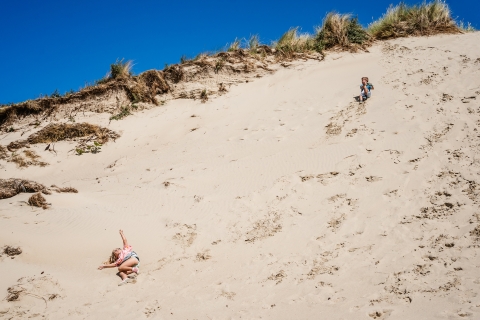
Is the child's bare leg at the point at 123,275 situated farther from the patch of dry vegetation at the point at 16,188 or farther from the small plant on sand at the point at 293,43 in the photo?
the small plant on sand at the point at 293,43

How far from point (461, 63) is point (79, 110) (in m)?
11.1

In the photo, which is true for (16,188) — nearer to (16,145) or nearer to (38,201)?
(38,201)

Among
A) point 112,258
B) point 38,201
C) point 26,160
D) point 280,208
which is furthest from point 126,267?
point 26,160

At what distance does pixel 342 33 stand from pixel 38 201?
406 inches

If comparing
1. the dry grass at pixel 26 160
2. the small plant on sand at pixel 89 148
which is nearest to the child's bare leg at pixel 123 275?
the small plant on sand at pixel 89 148

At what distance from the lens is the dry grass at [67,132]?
9.95 m

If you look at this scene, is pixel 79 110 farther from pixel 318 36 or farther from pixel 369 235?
pixel 369 235

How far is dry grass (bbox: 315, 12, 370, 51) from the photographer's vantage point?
11.5 metres

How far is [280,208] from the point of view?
19.1 feet

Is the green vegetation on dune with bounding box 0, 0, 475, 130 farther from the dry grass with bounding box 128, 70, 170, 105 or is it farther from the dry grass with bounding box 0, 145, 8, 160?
the dry grass with bounding box 0, 145, 8, 160

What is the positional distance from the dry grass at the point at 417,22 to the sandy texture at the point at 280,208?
1.41m

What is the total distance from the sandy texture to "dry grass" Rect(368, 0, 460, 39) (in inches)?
55.4

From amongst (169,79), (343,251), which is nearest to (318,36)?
(169,79)

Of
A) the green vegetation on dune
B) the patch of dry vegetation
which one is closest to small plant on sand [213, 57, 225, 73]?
the green vegetation on dune
